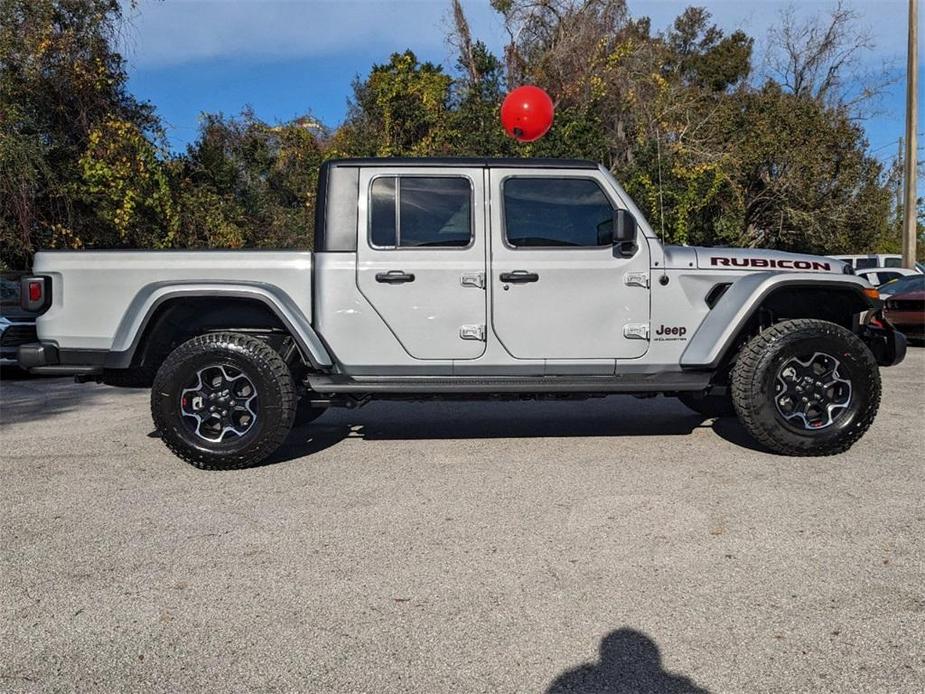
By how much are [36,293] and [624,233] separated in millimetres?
3748

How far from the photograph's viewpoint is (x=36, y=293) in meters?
4.40

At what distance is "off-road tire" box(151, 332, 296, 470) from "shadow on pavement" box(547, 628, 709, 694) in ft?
8.76

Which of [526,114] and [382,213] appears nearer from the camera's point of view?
[382,213]

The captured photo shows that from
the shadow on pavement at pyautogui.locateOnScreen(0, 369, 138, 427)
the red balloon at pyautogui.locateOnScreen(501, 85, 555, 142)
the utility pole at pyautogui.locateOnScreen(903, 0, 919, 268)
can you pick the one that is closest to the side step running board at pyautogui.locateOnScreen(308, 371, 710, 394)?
the shadow on pavement at pyautogui.locateOnScreen(0, 369, 138, 427)

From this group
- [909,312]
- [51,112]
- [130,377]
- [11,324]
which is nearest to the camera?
[130,377]

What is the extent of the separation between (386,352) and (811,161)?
18.3m

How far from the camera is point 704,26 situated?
3566cm

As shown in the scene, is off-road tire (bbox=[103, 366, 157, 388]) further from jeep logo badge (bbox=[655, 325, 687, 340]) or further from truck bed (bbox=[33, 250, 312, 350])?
jeep logo badge (bbox=[655, 325, 687, 340])

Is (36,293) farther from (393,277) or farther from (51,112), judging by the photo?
(51,112)

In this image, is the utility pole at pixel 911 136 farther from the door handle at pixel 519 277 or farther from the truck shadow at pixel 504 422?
the door handle at pixel 519 277

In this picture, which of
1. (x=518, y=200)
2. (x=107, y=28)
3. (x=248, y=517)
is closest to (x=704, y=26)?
(x=107, y=28)

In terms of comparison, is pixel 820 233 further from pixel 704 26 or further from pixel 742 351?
pixel 704 26

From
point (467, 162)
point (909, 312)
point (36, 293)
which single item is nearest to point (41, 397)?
point (36, 293)

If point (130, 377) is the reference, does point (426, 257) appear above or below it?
above
